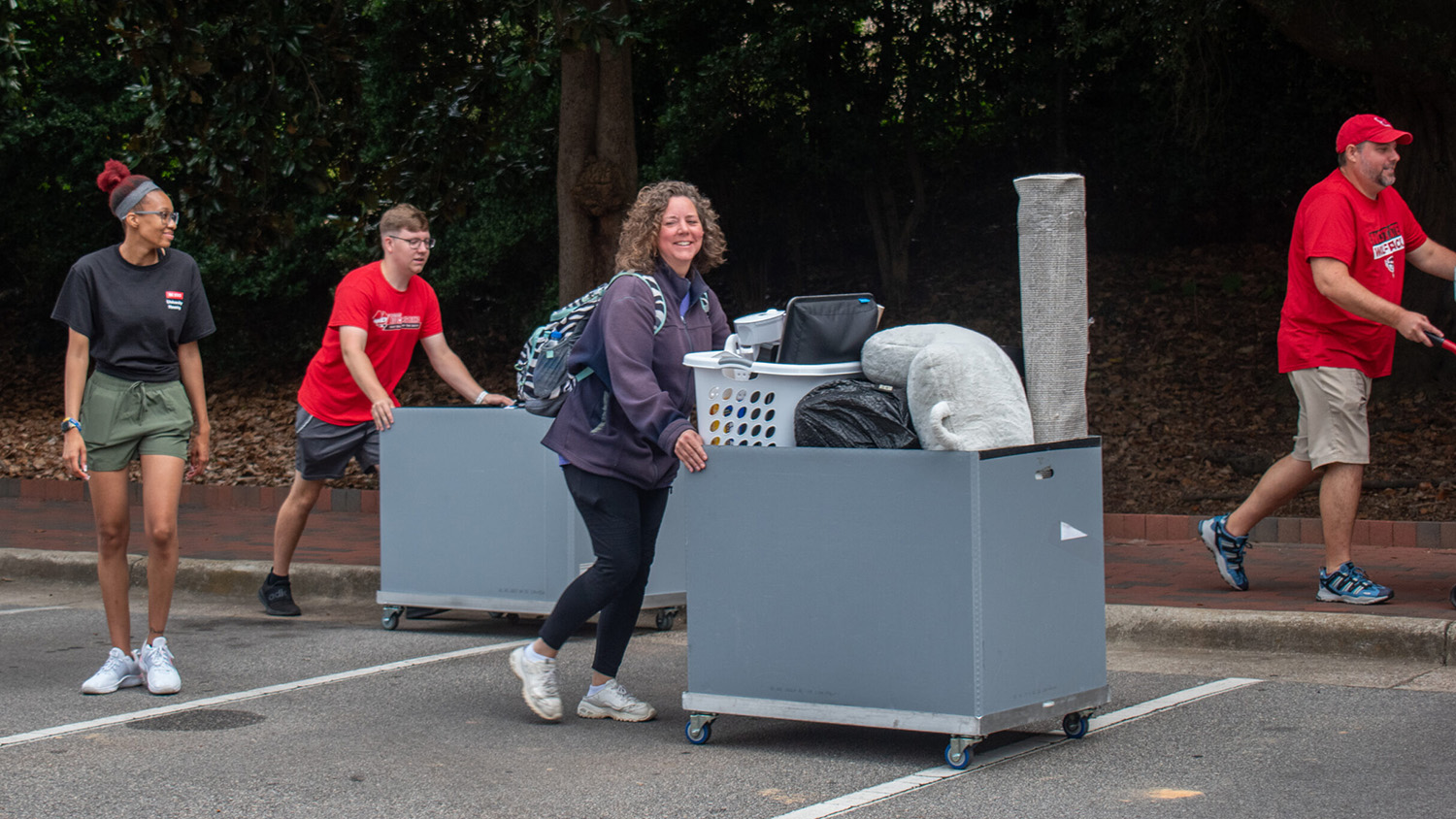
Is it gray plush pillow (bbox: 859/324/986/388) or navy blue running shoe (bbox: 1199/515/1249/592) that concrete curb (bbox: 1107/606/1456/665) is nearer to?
navy blue running shoe (bbox: 1199/515/1249/592)

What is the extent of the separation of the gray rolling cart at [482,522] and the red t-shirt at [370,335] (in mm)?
417

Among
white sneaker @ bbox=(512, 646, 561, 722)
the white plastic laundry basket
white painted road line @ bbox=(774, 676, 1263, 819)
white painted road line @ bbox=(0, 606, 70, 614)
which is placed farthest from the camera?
white painted road line @ bbox=(0, 606, 70, 614)

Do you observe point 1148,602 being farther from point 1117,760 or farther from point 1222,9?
point 1222,9

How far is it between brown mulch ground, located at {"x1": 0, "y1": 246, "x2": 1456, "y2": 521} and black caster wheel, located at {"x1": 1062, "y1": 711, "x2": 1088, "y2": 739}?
195 inches

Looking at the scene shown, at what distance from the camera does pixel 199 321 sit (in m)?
6.28

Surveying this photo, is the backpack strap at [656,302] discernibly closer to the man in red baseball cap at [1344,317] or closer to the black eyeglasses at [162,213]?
the black eyeglasses at [162,213]

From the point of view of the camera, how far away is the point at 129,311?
605 cm

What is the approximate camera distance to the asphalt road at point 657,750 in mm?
Answer: 4336

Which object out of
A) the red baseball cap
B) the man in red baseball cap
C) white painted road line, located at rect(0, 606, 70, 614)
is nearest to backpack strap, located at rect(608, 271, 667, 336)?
the man in red baseball cap

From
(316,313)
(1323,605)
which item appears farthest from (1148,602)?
(316,313)

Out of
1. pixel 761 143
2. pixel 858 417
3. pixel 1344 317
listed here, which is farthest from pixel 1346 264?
Result: pixel 761 143

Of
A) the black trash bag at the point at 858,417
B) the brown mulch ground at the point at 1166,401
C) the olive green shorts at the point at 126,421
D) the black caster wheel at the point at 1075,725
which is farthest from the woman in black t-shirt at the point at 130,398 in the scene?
the brown mulch ground at the point at 1166,401

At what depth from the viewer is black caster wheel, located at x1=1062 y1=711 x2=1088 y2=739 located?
16.5ft

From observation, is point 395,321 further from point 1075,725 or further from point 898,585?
point 1075,725
